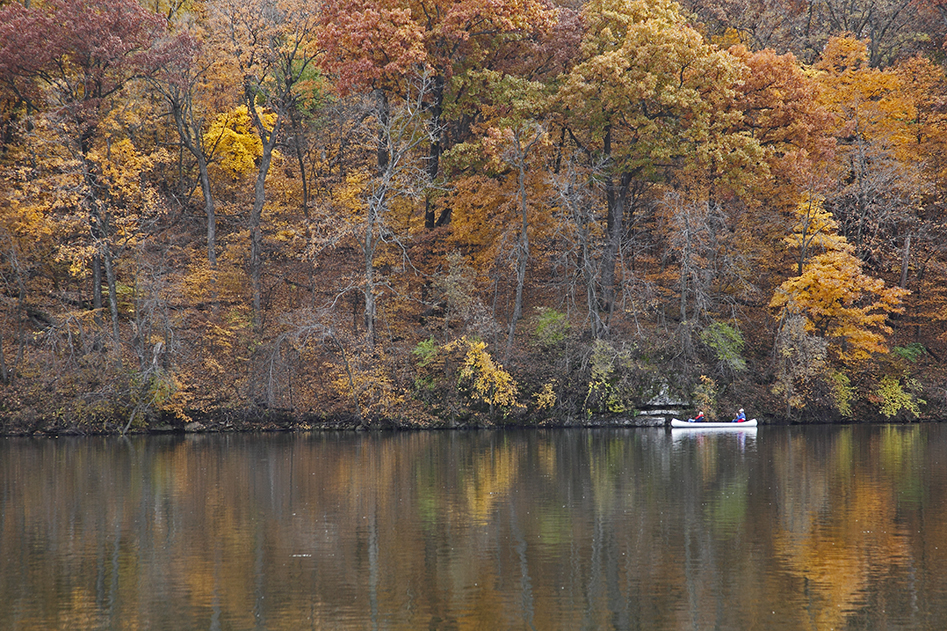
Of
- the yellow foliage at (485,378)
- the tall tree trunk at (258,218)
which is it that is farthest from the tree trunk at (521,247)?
the tall tree trunk at (258,218)

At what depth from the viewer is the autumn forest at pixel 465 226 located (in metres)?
34.0

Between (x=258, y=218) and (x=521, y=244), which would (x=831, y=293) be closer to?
(x=521, y=244)

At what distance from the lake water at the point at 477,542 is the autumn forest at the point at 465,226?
31.7 ft

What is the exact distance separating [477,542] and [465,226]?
25.0m

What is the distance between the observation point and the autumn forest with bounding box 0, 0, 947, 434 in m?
34.0

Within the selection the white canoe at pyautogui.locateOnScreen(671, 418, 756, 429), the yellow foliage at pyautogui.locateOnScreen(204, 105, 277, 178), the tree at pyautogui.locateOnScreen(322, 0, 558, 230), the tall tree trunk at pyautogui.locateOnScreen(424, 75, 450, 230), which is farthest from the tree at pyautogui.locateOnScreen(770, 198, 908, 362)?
the yellow foliage at pyautogui.locateOnScreen(204, 105, 277, 178)

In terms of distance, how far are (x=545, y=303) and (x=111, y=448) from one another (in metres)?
20.0

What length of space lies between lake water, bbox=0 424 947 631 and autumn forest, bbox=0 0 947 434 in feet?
31.7

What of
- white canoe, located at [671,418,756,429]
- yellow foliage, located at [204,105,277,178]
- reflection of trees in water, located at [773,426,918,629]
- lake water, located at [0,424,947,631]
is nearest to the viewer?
lake water, located at [0,424,947,631]

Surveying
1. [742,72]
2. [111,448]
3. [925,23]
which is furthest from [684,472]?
[925,23]

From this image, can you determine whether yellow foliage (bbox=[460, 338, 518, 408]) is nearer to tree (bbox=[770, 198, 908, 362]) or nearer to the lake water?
the lake water

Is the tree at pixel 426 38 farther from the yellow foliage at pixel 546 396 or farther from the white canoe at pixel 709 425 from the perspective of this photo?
the white canoe at pixel 709 425

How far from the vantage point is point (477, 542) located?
14.0 meters

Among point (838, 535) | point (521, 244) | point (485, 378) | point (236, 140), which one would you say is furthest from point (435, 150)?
point (838, 535)
